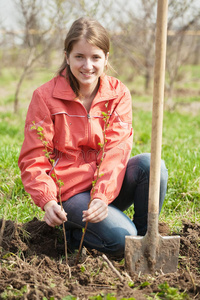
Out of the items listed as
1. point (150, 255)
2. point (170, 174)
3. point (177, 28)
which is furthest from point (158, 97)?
point (177, 28)

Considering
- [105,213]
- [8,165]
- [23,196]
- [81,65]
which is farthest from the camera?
[8,165]

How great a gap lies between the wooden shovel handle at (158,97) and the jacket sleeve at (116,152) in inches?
10.6

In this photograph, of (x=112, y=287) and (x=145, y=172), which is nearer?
(x=112, y=287)

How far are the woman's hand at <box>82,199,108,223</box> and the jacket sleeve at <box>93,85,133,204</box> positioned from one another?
6 centimetres

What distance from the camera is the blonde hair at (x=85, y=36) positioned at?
232cm

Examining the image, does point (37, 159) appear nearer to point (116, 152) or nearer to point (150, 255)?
point (116, 152)

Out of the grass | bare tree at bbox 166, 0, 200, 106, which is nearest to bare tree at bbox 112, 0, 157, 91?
bare tree at bbox 166, 0, 200, 106

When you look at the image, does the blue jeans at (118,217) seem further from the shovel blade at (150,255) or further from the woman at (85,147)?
the shovel blade at (150,255)

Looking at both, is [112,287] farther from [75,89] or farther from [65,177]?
[75,89]

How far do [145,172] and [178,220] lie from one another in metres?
0.66

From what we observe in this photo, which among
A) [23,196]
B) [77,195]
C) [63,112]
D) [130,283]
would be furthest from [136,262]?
[23,196]

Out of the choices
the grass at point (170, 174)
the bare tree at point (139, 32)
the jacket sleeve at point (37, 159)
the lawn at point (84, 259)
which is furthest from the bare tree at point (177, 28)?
the jacket sleeve at point (37, 159)

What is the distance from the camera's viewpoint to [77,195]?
237cm

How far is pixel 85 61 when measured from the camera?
2.35 meters
